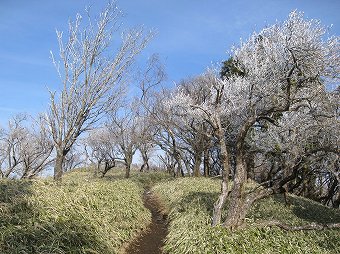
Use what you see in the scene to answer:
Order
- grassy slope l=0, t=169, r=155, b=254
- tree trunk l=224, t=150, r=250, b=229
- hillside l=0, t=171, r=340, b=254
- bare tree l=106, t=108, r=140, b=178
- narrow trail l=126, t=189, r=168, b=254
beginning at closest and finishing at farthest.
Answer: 1. grassy slope l=0, t=169, r=155, b=254
2. hillside l=0, t=171, r=340, b=254
3. tree trunk l=224, t=150, r=250, b=229
4. narrow trail l=126, t=189, r=168, b=254
5. bare tree l=106, t=108, r=140, b=178

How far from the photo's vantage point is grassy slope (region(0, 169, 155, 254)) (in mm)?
6410

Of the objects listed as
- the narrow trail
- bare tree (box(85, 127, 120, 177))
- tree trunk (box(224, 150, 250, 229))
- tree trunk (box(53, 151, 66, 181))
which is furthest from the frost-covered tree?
bare tree (box(85, 127, 120, 177))

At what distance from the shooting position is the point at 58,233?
698 cm

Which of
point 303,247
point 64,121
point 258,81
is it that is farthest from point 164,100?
point 303,247

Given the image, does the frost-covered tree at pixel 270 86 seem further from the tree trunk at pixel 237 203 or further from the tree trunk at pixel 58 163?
the tree trunk at pixel 58 163

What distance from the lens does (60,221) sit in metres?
7.65

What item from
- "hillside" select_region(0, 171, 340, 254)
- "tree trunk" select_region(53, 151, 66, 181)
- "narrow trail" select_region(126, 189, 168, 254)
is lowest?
"narrow trail" select_region(126, 189, 168, 254)

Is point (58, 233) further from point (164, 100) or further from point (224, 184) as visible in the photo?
point (164, 100)

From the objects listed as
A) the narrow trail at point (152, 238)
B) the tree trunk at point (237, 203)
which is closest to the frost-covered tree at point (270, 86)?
the tree trunk at point (237, 203)

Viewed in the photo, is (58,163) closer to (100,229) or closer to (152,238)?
(152,238)

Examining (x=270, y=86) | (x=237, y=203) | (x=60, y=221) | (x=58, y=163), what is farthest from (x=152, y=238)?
(x=270, y=86)

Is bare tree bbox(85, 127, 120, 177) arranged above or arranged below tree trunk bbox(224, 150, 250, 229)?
above

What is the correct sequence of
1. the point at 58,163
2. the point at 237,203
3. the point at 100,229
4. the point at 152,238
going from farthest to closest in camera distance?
the point at 58,163 < the point at 152,238 < the point at 237,203 < the point at 100,229

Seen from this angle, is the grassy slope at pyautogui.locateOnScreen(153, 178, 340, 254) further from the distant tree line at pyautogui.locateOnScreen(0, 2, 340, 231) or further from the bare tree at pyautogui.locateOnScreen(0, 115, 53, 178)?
the bare tree at pyautogui.locateOnScreen(0, 115, 53, 178)
